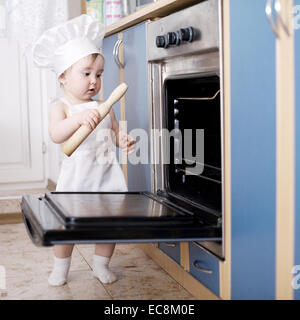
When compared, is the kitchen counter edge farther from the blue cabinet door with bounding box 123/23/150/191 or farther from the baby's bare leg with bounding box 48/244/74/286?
the baby's bare leg with bounding box 48/244/74/286

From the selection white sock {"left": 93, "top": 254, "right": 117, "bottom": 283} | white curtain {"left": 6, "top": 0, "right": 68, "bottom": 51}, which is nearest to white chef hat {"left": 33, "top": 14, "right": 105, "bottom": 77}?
white curtain {"left": 6, "top": 0, "right": 68, "bottom": 51}

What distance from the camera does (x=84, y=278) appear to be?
1.76 metres

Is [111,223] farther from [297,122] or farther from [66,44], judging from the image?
[66,44]

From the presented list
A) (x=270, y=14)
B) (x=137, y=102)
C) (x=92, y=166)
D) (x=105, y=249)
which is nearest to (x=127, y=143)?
(x=92, y=166)

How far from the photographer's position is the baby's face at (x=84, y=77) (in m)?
1.67

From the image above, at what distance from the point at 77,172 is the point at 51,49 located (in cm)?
39

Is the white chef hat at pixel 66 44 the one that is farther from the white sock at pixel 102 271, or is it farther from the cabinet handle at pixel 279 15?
the cabinet handle at pixel 279 15

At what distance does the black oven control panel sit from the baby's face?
22 centimetres

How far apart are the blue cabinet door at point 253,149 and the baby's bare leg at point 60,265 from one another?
64 centimetres

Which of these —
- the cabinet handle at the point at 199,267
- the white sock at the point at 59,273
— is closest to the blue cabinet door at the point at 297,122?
the cabinet handle at the point at 199,267

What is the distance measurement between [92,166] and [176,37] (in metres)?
0.49

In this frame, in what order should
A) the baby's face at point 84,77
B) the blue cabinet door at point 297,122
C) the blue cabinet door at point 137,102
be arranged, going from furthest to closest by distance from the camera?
the blue cabinet door at point 137,102 → the baby's face at point 84,77 → the blue cabinet door at point 297,122
